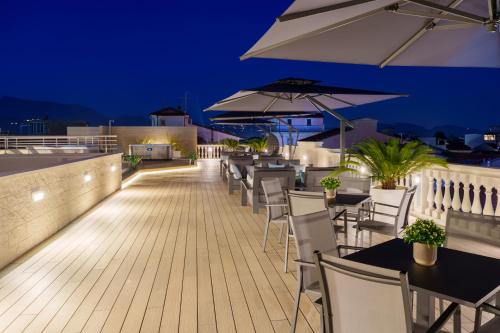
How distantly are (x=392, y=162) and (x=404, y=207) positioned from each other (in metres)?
1.77

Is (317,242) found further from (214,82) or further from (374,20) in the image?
(214,82)

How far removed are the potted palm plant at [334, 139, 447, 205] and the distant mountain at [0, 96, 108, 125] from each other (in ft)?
530

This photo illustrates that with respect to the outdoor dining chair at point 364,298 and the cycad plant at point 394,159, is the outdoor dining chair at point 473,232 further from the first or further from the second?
the cycad plant at point 394,159

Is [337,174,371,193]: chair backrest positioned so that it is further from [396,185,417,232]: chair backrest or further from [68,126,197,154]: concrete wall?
[68,126,197,154]: concrete wall

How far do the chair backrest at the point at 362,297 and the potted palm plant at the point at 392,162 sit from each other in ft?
13.5

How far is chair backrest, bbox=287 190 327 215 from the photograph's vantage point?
3.83m

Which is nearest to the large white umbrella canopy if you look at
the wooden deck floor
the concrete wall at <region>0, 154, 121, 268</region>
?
the wooden deck floor

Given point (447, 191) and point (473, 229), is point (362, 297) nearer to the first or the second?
point (473, 229)

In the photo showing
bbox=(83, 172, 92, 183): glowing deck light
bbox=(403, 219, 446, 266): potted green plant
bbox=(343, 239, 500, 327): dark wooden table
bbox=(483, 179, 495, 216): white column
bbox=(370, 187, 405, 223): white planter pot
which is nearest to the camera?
bbox=(343, 239, 500, 327): dark wooden table

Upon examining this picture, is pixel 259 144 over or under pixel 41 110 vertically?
under

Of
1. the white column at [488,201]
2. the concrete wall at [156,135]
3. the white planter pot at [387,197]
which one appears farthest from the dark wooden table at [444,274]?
the concrete wall at [156,135]

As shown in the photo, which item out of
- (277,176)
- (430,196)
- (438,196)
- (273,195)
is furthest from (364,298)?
(277,176)

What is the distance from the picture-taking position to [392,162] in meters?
5.88

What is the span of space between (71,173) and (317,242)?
17.4 feet
